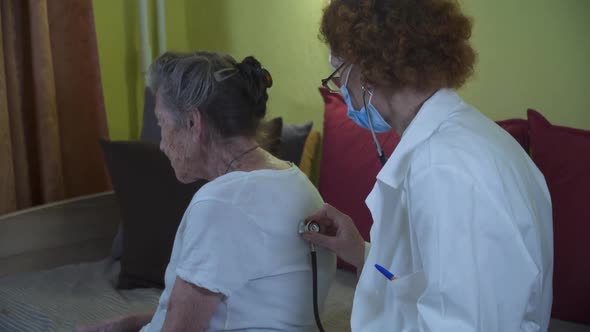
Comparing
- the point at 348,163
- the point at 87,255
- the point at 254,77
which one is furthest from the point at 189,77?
the point at 87,255

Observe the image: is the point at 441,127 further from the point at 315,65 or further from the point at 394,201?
the point at 315,65

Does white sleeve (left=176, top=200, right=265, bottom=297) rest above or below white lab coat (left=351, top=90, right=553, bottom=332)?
below

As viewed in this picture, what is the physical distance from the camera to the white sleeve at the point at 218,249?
46.4 inches

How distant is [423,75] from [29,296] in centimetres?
143

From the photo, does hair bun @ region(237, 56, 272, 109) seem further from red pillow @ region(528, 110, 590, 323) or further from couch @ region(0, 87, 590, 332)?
red pillow @ region(528, 110, 590, 323)

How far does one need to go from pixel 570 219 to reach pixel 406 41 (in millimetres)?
776

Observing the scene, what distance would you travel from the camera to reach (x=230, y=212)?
120cm

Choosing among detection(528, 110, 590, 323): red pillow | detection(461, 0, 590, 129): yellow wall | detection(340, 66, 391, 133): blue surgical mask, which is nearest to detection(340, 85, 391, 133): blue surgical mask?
detection(340, 66, 391, 133): blue surgical mask

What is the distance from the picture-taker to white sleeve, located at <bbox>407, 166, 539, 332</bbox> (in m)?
0.91

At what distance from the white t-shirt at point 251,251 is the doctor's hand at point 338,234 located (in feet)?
0.09

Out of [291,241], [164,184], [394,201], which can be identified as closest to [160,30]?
[164,184]

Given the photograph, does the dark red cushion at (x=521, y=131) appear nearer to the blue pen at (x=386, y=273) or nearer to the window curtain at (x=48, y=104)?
the blue pen at (x=386, y=273)

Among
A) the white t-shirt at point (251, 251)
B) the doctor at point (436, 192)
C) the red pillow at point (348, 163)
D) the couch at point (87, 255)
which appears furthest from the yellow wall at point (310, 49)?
the white t-shirt at point (251, 251)

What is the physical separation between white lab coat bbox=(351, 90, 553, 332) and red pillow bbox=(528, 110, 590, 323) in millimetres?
555
